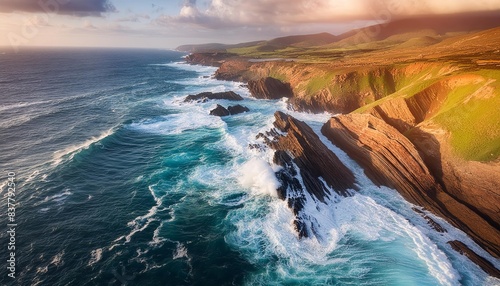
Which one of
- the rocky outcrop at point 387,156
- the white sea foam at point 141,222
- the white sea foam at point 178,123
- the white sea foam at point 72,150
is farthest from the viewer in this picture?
the white sea foam at point 178,123

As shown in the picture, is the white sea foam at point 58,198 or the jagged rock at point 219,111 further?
the jagged rock at point 219,111

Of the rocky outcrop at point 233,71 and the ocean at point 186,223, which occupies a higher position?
the rocky outcrop at point 233,71

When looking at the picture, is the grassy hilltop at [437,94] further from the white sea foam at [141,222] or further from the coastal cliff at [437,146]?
the white sea foam at [141,222]

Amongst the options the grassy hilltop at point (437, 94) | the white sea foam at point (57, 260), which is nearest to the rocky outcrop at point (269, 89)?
the grassy hilltop at point (437, 94)

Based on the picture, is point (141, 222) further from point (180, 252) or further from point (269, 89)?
point (269, 89)

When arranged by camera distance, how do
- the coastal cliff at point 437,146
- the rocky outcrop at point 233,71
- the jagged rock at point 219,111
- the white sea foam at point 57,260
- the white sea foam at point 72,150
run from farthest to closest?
the rocky outcrop at point 233,71, the jagged rock at point 219,111, the white sea foam at point 72,150, the coastal cliff at point 437,146, the white sea foam at point 57,260

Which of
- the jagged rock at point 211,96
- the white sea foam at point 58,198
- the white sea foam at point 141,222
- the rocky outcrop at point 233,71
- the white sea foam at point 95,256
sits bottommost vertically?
the white sea foam at point 95,256

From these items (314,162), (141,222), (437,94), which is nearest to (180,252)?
(141,222)
